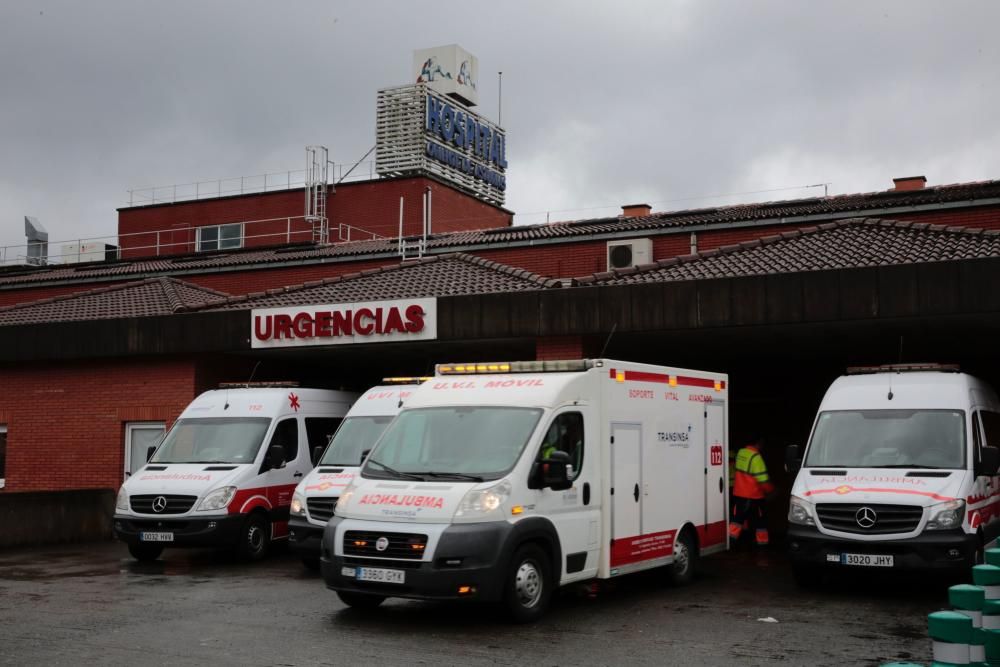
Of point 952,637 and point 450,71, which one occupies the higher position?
point 450,71

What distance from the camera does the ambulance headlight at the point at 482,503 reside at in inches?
380

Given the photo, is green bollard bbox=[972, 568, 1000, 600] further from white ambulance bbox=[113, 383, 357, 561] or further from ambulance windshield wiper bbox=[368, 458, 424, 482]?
white ambulance bbox=[113, 383, 357, 561]

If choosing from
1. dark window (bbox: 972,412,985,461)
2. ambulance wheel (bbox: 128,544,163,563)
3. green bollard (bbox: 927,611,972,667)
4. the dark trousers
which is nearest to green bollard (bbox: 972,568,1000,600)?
green bollard (bbox: 927,611,972,667)

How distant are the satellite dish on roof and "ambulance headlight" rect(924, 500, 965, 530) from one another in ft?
144

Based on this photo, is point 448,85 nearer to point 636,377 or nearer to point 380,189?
point 380,189

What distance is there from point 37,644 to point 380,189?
36.8 meters

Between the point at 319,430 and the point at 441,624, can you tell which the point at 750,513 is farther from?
the point at 441,624

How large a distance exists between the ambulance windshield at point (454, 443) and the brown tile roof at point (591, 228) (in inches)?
559

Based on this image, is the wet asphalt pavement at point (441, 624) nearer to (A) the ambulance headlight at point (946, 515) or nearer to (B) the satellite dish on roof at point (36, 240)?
(A) the ambulance headlight at point (946, 515)

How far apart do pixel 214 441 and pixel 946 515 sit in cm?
951

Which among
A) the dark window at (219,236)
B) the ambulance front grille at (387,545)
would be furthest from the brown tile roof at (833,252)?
→ the dark window at (219,236)

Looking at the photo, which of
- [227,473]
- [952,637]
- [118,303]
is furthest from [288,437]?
[952,637]

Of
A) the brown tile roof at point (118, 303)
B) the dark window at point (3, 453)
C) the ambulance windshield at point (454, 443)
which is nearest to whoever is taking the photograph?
the ambulance windshield at point (454, 443)

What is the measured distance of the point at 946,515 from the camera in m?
11.3
